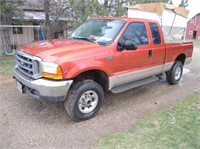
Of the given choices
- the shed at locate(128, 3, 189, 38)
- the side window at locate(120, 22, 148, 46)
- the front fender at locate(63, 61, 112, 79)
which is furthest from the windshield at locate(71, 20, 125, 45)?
the shed at locate(128, 3, 189, 38)

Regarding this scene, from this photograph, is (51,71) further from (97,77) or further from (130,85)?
(130,85)

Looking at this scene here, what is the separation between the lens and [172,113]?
14.2 feet

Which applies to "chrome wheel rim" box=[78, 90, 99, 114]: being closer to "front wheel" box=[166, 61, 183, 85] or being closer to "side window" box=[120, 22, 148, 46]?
"side window" box=[120, 22, 148, 46]

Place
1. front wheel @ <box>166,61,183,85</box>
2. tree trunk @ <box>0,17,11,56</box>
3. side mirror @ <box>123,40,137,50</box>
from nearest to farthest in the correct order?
side mirror @ <box>123,40,137,50</box>, front wheel @ <box>166,61,183,85</box>, tree trunk @ <box>0,17,11,56</box>

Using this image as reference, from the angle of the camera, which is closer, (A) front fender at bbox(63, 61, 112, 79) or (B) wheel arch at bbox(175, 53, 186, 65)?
(A) front fender at bbox(63, 61, 112, 79)

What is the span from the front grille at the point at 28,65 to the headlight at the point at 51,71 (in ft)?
0.42

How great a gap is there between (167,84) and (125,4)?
633 cm

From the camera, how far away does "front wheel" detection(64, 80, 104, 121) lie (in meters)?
3.70

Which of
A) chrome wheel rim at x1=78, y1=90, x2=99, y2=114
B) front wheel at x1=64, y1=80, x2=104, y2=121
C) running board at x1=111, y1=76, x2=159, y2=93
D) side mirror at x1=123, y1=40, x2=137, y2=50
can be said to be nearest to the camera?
front wheel at x1=64, y1=80, x2=104, y2=121

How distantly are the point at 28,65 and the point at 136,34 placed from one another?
2.46 metres

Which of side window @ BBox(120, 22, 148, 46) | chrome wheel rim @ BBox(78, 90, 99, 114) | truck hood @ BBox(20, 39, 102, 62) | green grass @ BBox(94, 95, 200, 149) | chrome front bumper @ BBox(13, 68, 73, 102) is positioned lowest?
green grass @ BBox(94, 95, 200, 149)

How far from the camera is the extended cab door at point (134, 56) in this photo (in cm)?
427

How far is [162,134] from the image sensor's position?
11.5 ft

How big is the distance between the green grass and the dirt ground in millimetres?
204
